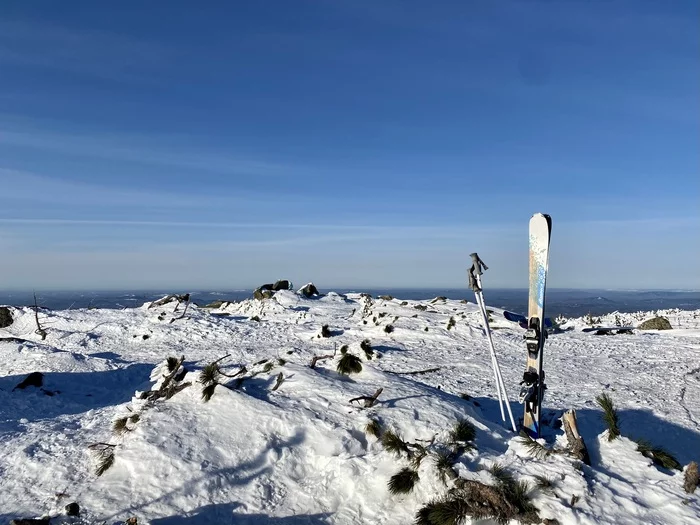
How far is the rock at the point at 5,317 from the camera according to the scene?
25188 millimetres

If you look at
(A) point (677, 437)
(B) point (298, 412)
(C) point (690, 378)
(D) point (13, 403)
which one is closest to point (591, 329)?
(C) point (690, 378)

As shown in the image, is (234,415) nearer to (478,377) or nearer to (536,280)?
(536,280)

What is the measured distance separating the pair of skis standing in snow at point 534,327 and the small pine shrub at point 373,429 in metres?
2.46

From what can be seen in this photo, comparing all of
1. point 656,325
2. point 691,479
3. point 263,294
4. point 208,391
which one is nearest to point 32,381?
point 208,391

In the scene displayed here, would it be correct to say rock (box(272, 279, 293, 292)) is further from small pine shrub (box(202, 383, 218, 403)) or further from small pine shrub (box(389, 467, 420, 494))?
small pine shrub (box(389, 467, 420, 494))

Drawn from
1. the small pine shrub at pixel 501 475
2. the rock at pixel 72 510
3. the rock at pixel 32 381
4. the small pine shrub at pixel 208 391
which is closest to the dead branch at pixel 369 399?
the small pine shrub at pixel 208 391

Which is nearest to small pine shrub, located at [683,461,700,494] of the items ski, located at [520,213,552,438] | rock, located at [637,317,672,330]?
ski, located at [520,213,552,438]

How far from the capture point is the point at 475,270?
339 inches

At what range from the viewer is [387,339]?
21328 mm

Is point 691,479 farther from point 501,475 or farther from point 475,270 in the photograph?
point 475,270

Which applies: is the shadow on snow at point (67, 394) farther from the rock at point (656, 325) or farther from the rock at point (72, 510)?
the rock at point (656, 325)

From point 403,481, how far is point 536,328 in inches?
159

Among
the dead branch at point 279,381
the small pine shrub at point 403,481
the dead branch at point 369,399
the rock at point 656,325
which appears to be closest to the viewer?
the small pine shrub at point 403,481

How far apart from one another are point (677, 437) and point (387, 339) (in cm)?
1228
